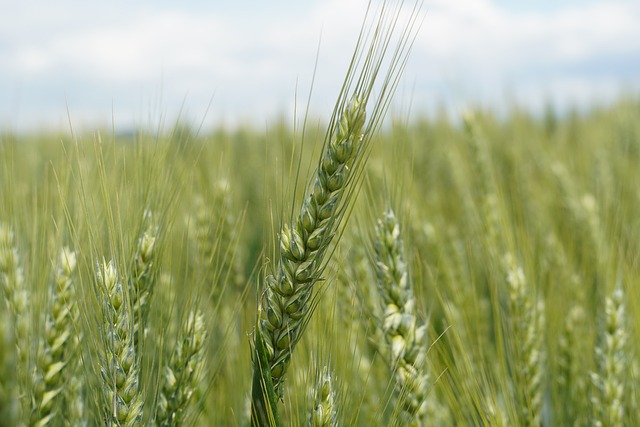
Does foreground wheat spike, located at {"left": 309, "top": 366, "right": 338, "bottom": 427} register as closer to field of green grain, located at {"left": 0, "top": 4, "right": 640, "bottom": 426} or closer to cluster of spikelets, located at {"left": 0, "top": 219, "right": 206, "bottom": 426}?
field of green grain, located at {"left": 0, "top": 4, "right": 640, "bottom": 426}

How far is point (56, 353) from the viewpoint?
1.40 m

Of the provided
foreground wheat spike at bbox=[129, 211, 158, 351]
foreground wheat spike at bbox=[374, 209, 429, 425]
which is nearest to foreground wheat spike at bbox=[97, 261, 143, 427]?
foreground wheat spike at bbox=[129, 211, 158, 351]

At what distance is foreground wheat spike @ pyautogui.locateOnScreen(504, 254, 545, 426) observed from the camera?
1701 millimetres

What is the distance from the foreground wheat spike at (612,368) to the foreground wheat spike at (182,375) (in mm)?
1019

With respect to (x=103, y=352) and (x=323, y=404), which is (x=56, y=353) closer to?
(x=103, y=352)

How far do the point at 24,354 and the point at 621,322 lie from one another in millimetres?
1506

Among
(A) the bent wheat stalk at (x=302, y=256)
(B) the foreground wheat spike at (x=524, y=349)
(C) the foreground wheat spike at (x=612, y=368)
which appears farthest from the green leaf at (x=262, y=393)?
(C) the foreground wheat spike at (x=612, y=368)

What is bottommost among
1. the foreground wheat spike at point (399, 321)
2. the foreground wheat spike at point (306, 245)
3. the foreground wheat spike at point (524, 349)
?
the foreground wheat spike at point (524, 349)

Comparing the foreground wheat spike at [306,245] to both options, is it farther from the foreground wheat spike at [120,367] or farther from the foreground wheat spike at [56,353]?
the foreground wheat spike at [56,353]

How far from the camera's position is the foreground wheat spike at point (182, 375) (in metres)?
1.36

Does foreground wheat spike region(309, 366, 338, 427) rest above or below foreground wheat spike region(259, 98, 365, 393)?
below

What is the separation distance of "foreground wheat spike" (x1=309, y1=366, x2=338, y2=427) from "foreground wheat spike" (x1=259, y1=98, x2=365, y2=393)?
0.07 meters

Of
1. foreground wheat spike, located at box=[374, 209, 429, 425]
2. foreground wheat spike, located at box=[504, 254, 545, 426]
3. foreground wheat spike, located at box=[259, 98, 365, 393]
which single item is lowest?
foreground wheat spike, located at box=[504, 254, 545, 426]

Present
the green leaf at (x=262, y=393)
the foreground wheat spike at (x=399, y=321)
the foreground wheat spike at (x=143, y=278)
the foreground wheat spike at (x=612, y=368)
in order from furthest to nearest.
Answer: the foreground wheat spike at (x=612, y=368) < the foreground wheat spike at (x=399, y=321) < the foreground wheat spike at (x=143, y=278) < the green leaf at (x=262, y=393)
